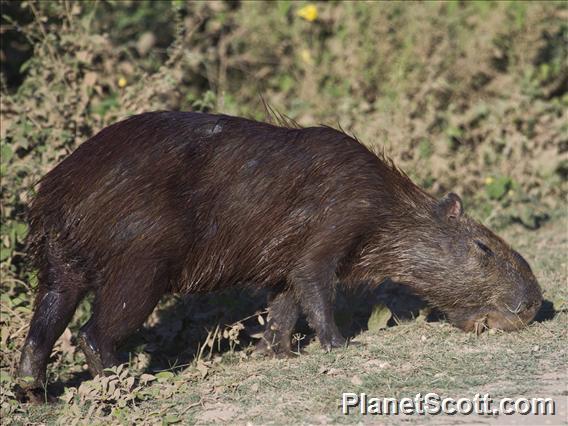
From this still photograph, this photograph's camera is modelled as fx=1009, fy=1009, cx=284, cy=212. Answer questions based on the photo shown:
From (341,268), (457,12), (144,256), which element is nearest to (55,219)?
(144,256)

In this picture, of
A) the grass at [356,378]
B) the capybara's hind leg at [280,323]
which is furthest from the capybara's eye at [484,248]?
the capybara's hind leg at [280,323]

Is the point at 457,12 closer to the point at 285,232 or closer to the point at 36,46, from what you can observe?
the point at 36,46

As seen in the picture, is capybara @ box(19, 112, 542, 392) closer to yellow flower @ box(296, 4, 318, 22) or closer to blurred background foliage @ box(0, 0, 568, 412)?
blurred background foliage @ box(0, 0, 568, 412)

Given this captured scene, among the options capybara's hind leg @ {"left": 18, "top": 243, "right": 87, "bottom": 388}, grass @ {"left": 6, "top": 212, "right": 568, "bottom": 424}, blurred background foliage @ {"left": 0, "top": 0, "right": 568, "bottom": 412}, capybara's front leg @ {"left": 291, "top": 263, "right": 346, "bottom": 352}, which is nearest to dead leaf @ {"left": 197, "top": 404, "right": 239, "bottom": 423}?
grass @ {"left": 6, "top": 212, "right": 568, "bottom": 424}

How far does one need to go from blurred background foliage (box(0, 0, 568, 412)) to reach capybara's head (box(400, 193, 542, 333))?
2.43 m

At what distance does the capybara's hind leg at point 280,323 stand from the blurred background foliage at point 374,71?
2211 millimetres

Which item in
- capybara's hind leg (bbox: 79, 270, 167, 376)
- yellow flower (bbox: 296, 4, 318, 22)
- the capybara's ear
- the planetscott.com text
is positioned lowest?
the planetscott.com text

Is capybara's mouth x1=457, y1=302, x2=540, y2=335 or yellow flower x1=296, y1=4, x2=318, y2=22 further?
yellow flower x1=296, y1=4, x2=318, y2=22

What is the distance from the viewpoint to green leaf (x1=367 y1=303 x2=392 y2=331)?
6.25 metres

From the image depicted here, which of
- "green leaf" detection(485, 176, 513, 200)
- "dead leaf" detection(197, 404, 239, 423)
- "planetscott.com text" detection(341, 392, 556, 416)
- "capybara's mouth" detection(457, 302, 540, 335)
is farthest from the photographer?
"green leaf" detection(485, 176, 513, 200)

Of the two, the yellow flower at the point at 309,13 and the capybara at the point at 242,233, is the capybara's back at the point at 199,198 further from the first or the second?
the yellow flower at the point at 309,13

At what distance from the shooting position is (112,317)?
5301 millimetres

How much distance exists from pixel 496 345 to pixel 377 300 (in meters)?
1.50

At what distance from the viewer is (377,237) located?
5.89m
